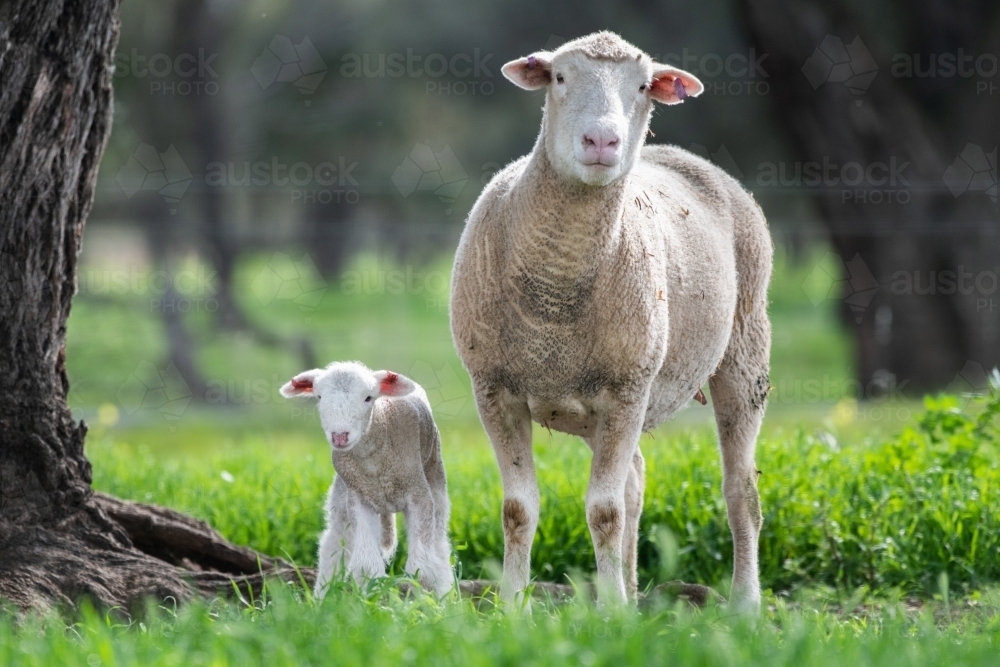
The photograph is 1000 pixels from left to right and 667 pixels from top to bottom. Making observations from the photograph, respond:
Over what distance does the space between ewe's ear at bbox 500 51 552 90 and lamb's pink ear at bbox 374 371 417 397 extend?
1114 mm

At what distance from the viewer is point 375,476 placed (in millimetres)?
4551

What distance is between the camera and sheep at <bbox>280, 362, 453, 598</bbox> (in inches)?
171

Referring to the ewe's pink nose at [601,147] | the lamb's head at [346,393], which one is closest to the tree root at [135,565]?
the lamb's head at [346,393]

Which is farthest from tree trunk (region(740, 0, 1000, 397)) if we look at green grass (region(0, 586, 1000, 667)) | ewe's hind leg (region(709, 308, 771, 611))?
green grass (region(0, 586, 1000, 667))

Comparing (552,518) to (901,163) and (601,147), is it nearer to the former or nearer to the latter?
(601,147)

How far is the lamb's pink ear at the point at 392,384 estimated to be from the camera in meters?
4.45

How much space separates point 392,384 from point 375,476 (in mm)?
355

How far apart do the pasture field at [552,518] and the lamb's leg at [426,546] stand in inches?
10.9
